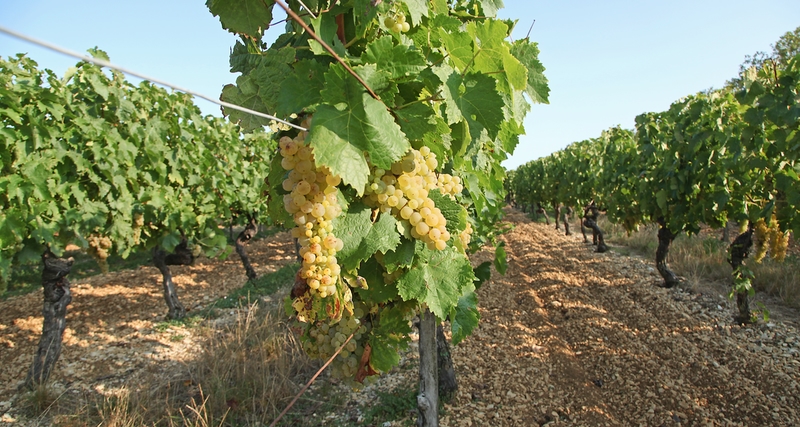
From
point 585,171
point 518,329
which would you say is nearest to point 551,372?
point 518,329

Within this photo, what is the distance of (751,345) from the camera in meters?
5.05

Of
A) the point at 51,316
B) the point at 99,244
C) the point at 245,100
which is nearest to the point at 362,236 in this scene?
the point at 245,100

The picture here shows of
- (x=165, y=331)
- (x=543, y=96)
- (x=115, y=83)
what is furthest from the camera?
→ (x=165, y=331)

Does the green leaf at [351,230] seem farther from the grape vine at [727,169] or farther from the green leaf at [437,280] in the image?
the grape vine at [727,169]

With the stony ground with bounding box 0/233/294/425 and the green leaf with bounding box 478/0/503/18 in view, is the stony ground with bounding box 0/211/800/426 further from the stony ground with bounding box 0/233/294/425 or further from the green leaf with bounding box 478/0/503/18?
the green leaf with bounding box 478/0/503/18

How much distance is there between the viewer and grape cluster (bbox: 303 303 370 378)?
1.99m

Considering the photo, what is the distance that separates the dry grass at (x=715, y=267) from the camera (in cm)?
664

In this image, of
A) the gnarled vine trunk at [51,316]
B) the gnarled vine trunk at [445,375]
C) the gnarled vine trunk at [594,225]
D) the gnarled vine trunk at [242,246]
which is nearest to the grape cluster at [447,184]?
the gnarled vine trunk at [445,375]

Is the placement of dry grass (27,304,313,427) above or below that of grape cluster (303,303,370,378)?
below

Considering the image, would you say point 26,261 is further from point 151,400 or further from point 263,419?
point 263,419

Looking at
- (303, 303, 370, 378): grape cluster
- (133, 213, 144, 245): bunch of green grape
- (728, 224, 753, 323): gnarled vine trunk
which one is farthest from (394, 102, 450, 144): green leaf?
(728, 224, 753, 323): gnarled vine trunk

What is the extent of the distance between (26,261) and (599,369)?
6.67 meters

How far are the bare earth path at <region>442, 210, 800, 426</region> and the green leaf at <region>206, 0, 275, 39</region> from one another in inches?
140

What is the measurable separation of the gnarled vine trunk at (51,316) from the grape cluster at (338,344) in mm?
4775
